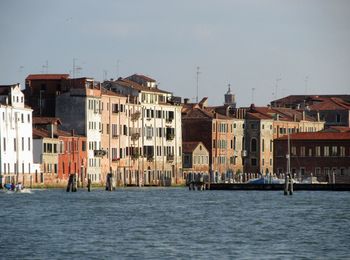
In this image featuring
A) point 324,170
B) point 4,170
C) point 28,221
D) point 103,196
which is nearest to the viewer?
point 28,221

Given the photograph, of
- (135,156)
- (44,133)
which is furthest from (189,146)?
(44,133)

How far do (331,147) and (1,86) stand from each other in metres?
48.2

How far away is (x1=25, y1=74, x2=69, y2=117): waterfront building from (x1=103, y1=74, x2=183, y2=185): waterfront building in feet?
37.5

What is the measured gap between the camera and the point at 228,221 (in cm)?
8250

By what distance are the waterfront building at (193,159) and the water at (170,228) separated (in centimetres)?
4455

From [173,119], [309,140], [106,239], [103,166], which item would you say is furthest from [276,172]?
[106,239]

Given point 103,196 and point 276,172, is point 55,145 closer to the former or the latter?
point 103,196

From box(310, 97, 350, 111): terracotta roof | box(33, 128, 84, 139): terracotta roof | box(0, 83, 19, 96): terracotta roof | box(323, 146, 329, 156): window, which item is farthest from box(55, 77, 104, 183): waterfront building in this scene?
box(310, 97, 350, 111): terracotta roof

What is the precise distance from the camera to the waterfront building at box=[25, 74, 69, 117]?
460 ft

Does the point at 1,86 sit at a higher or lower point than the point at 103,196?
higher

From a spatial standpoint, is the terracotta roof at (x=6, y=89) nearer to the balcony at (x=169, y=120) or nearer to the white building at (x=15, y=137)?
the white building at (x=15, y=137)

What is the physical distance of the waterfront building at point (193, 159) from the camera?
160288 millimetres

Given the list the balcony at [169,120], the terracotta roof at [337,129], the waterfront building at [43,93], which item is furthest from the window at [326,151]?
the waterfront building at [43,93]

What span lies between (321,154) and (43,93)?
127 ft
